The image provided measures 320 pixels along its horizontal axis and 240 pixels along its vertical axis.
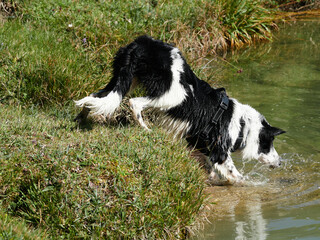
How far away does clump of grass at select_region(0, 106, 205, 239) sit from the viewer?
370 cm

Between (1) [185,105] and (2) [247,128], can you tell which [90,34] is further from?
(2) [247,128]

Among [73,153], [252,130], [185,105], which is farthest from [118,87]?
[252,130]

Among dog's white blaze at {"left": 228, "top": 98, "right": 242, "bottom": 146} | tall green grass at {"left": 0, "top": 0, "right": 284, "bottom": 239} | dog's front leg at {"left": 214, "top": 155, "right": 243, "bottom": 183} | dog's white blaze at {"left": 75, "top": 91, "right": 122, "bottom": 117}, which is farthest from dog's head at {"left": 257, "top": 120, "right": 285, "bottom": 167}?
dog's white blaze at {"left": 75, "top": 91, "right": 122, "bottom": 117}

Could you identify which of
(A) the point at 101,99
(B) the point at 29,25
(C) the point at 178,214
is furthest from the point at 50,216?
(B) the point at 29,25

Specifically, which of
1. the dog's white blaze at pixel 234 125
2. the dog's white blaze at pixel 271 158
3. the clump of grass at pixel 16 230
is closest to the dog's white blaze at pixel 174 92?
the dog's white blaze at pixel 234 125

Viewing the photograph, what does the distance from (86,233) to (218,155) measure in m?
2.21

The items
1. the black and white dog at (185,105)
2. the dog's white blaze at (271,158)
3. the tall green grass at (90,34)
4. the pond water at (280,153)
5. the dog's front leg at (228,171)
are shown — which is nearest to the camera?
the pond water at (280,153)

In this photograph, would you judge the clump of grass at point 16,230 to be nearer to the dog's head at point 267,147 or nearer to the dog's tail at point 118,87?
the dog's tail at point 118,87

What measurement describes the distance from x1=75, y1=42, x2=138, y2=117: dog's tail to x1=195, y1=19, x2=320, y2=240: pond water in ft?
4.86

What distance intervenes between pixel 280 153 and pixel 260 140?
2.57ft

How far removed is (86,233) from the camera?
11.9 ft

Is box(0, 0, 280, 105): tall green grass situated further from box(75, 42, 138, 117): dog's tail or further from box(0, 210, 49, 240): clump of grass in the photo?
box(0, 210, 49, 240): clump of grass

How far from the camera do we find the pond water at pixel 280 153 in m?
4.30

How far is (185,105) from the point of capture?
5152 millimetres
